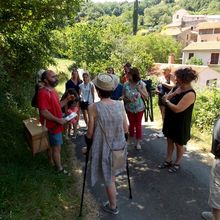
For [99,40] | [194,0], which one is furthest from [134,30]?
[194,0]

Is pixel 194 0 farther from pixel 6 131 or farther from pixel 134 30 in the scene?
pixel 6 131

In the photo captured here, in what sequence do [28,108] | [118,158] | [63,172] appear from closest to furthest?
1. [118,158]
2. [63,172]
3. [28,108]

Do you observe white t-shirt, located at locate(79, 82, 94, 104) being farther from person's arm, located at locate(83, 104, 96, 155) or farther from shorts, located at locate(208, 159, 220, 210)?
shorts, located at locate(208, 159, 220, 210)

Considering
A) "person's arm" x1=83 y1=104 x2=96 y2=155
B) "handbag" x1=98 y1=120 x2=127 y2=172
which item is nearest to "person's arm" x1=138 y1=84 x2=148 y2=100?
"handbag" x1=98 y1=120 x2=127 y2=172

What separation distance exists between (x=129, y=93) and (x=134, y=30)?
2589 inches

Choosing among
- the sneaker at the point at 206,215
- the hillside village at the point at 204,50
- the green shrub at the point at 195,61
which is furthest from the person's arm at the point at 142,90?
the green shrub at the point at 195,61

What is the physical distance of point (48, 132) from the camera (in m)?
4.89

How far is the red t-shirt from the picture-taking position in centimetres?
465

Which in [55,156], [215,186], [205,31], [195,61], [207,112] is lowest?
[195,61]

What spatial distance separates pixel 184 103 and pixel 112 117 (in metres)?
1.50

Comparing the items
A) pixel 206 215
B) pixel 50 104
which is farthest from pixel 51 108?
pixel 206 215

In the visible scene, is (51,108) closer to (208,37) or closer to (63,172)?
(63,172)

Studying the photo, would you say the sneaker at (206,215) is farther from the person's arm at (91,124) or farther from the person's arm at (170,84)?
the person's arm at (170,84)

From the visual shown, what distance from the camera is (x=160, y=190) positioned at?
503 centimetres
